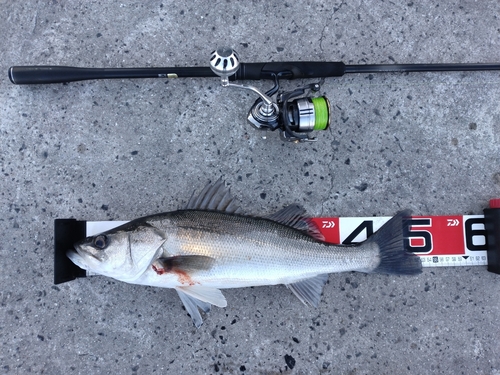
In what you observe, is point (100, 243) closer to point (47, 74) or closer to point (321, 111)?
point (47, 74)

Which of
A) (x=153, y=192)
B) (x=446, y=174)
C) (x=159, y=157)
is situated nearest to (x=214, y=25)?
(x=159, y=157)

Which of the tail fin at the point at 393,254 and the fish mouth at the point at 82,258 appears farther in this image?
the tail fin at the point at 393,254

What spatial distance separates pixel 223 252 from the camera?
2168mm

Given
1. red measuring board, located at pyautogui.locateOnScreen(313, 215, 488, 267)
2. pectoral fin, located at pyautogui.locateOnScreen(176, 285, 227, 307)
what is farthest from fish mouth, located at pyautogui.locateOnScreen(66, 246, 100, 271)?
red measuring board, located at pyautogui.locateOnScreen(313, 215, 488, 267)

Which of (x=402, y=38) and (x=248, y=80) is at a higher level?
(x=402, y=38)

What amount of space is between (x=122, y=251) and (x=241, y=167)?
0.94 metres

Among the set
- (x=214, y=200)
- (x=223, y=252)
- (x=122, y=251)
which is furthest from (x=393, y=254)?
(x=122, y=251)

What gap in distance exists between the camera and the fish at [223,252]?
2113mm

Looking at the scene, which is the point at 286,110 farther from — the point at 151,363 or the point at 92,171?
the point at 151,363

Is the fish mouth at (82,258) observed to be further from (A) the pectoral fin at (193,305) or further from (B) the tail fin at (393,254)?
(B) the tail fin at (393,254)

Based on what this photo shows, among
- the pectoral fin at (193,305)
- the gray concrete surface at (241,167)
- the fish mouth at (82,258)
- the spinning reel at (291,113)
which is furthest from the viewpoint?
the gray concrete surface at (241,167)

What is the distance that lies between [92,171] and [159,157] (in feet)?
1.51

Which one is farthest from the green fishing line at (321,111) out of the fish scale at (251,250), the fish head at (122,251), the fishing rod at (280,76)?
the fish head at (122,251)

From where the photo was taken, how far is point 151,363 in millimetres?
2445
